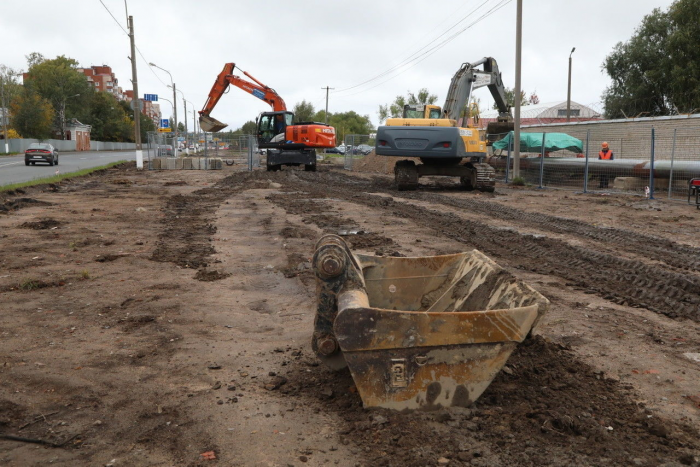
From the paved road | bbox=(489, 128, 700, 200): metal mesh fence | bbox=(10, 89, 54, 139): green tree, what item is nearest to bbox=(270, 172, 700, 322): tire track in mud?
bbox=(489, 128, 700, 200): metal mesh fence

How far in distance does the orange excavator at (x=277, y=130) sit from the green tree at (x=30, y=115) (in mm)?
49094

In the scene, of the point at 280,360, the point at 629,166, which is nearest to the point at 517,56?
the point at 629,166

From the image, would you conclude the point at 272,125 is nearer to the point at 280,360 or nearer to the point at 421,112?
the point at 421,112

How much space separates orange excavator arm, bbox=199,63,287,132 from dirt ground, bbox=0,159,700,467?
22.2 m

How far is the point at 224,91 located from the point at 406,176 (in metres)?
16.7

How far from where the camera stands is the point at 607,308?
18.4 feet

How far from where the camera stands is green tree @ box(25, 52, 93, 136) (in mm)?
87188

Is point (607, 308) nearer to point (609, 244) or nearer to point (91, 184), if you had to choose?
point (609, 244)

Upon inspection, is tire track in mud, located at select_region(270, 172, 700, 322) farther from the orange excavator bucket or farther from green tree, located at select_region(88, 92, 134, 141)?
green tree, located at select_region(88, 92, 134, 141)

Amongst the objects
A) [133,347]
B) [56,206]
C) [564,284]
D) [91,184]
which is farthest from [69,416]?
[91,184]

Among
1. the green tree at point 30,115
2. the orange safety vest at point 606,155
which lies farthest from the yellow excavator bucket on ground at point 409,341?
the green tree at point 30,115

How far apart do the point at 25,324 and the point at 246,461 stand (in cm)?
303

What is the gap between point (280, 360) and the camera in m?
4.32

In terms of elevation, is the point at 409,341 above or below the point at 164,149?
below
